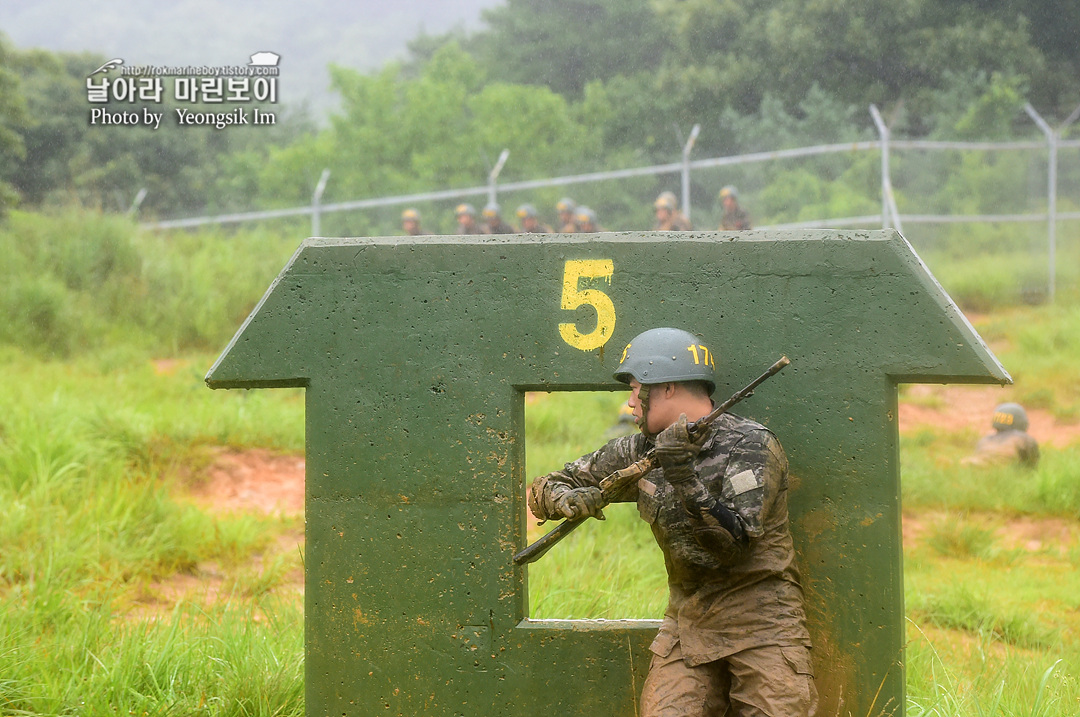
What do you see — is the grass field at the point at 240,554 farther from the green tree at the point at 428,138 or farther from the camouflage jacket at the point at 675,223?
the green tree at the point at 428,138

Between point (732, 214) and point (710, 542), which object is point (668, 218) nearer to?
point (732, 214)

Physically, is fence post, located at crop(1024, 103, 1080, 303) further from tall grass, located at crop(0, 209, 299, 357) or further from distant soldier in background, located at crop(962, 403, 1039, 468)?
tall grass, located at crop(0, 209, 299, 357)

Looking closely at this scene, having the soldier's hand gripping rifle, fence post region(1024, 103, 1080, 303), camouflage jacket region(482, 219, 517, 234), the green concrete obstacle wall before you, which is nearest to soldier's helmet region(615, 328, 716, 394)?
the soldier's hand gripping rifle

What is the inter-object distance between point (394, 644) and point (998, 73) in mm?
15681

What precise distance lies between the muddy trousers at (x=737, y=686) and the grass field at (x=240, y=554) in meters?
1.04

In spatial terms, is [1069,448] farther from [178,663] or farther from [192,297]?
[192,297]

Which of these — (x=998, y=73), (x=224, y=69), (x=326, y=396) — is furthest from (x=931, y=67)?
(x=326, y=396)

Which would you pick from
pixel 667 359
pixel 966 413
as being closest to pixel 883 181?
pixel 966 413

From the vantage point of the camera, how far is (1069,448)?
30.9 ft

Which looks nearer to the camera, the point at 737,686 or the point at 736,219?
the point at 737,686

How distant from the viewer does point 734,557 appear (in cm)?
332

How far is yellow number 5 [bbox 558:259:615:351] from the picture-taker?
3904mm

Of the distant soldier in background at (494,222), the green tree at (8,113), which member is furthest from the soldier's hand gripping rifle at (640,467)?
the green tree at (8,113)

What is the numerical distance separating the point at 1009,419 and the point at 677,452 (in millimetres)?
6714
